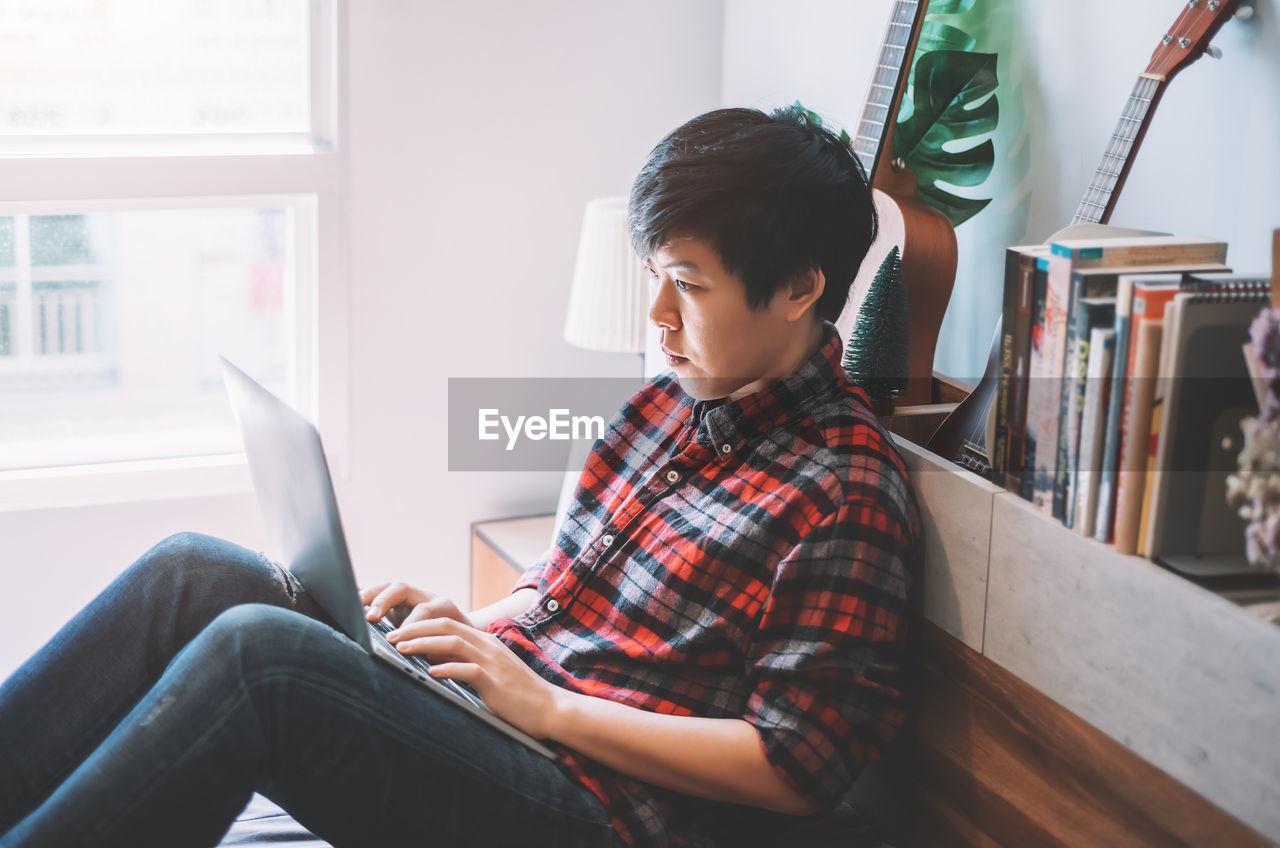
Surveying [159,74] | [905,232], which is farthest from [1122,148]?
[159,74]

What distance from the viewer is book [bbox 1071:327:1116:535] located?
3.30ft

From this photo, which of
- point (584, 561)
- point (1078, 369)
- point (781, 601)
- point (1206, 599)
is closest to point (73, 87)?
point (584, 561)

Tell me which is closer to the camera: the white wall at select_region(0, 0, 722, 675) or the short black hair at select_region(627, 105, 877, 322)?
the short black hair at select_region(627, 105, 877, 322)

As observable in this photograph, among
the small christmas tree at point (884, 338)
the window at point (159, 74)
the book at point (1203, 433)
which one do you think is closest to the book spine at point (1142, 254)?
the book at point (1203, 433)

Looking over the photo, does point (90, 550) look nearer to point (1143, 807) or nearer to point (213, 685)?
point (213, 685)

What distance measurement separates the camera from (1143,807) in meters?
1.00

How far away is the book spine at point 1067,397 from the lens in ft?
3.44

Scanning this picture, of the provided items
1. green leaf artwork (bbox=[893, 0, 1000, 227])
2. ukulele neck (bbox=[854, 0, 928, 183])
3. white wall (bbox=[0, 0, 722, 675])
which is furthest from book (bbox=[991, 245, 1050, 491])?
white wall (bbox=[0, 0, 722, 675])

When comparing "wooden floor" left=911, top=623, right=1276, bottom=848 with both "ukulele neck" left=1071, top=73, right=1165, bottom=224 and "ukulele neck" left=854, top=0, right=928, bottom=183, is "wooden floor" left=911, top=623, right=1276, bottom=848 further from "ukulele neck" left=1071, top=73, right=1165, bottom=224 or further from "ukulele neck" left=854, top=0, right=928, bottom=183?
"ukulele neck" left=854, top=0, right=928, bottom=183

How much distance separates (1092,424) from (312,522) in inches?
27.2

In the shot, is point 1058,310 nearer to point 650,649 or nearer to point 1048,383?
point 1048,383

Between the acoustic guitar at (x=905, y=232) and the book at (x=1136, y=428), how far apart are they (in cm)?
49

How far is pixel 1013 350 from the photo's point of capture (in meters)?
1.14

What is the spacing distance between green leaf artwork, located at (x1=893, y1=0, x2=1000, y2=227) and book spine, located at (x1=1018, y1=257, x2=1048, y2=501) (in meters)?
0.60
